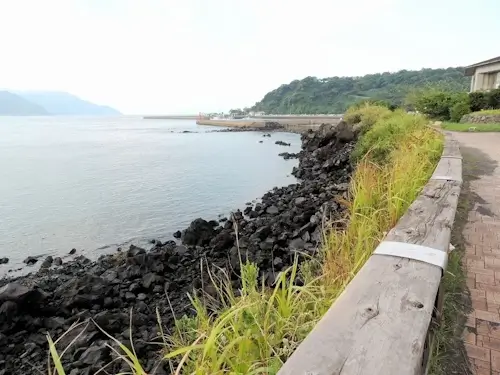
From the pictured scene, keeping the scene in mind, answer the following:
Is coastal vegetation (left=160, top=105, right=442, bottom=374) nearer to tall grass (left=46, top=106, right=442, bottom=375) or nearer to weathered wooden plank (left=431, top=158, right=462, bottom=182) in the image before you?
tall grass (left=46, top=106, right=442, bottom=375)

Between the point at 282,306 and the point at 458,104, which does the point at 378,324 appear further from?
the point at 458,104

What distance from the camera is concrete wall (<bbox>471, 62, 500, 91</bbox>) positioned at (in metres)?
24.4

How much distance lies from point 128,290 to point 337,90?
104881 millimetres

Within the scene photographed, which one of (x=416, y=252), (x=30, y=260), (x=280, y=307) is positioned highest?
(x=416, y=252)

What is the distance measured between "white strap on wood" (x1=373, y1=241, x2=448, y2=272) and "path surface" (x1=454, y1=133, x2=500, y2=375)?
0.44 metres

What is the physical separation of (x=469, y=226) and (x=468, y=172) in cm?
289

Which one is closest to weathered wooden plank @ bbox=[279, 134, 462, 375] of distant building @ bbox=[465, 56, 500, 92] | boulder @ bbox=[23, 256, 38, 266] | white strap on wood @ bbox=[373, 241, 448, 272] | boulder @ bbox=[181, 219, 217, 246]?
white strap on wood @ bbox=[373, 241, 448, 272]

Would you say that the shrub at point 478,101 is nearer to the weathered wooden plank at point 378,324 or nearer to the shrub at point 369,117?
the shrub at point 369,117

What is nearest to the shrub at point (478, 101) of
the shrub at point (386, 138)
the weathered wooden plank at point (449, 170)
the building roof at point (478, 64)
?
the building roof at point (478, 64)

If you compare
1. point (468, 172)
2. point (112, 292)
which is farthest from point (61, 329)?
point (468, 172)

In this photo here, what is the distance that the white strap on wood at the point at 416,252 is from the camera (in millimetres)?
Result: 1758

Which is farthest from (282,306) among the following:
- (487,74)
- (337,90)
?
(337,90)

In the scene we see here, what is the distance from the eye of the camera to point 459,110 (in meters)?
19.1

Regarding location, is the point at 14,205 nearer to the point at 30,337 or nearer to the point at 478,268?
the point at 30,337
